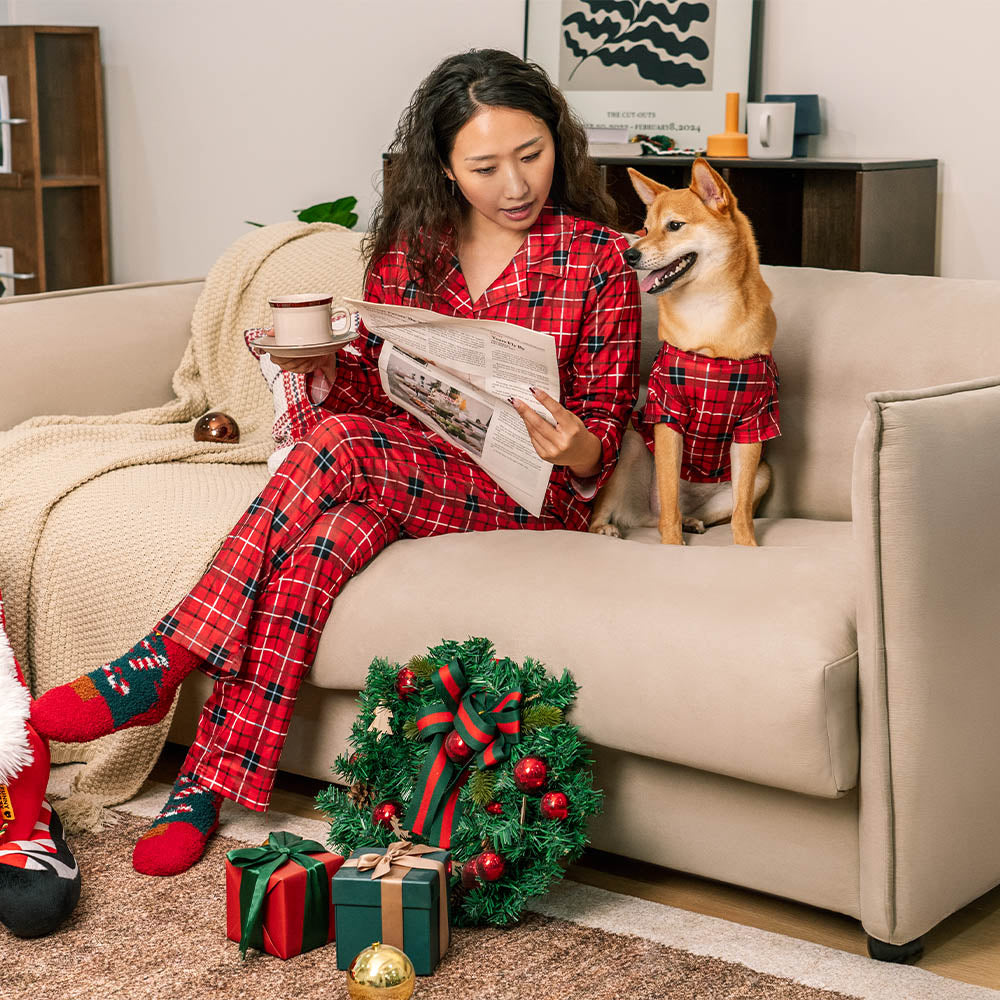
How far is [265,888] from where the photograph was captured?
1.44m

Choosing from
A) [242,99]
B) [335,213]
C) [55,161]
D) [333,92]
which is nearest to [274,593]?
[335,213]

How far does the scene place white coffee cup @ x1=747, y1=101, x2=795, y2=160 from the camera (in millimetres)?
2846

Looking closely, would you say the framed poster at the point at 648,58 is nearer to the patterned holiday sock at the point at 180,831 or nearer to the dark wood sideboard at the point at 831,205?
the dark wood sideboard at the point at 831,205

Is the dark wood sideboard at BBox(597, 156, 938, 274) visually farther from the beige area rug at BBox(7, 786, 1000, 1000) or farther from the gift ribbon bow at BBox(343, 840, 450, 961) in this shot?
the gift ribbon bow at BBox(343, 840, 450, 961)

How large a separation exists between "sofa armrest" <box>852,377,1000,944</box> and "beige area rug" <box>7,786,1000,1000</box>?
0.31ft

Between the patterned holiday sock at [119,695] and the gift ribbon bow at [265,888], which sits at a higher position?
the patterned holiday sock at [119,695]

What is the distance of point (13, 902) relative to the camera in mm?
1479

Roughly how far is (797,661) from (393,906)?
1.64 feet

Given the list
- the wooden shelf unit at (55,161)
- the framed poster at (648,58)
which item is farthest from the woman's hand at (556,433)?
the wooden shelf unit at (55,161)

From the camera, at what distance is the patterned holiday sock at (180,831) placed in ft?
5.40

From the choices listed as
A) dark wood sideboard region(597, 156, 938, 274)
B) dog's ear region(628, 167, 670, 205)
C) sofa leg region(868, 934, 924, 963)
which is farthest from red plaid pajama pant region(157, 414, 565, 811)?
dark wood sideboard region(597, 156, 938, 274)

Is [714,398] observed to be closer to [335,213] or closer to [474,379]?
[474,379]

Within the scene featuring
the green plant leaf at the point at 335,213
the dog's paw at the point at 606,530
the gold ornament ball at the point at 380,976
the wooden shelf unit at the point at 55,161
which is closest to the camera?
the gold ornament ball at the point at 380,976

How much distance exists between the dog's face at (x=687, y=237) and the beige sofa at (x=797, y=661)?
1.23ft
